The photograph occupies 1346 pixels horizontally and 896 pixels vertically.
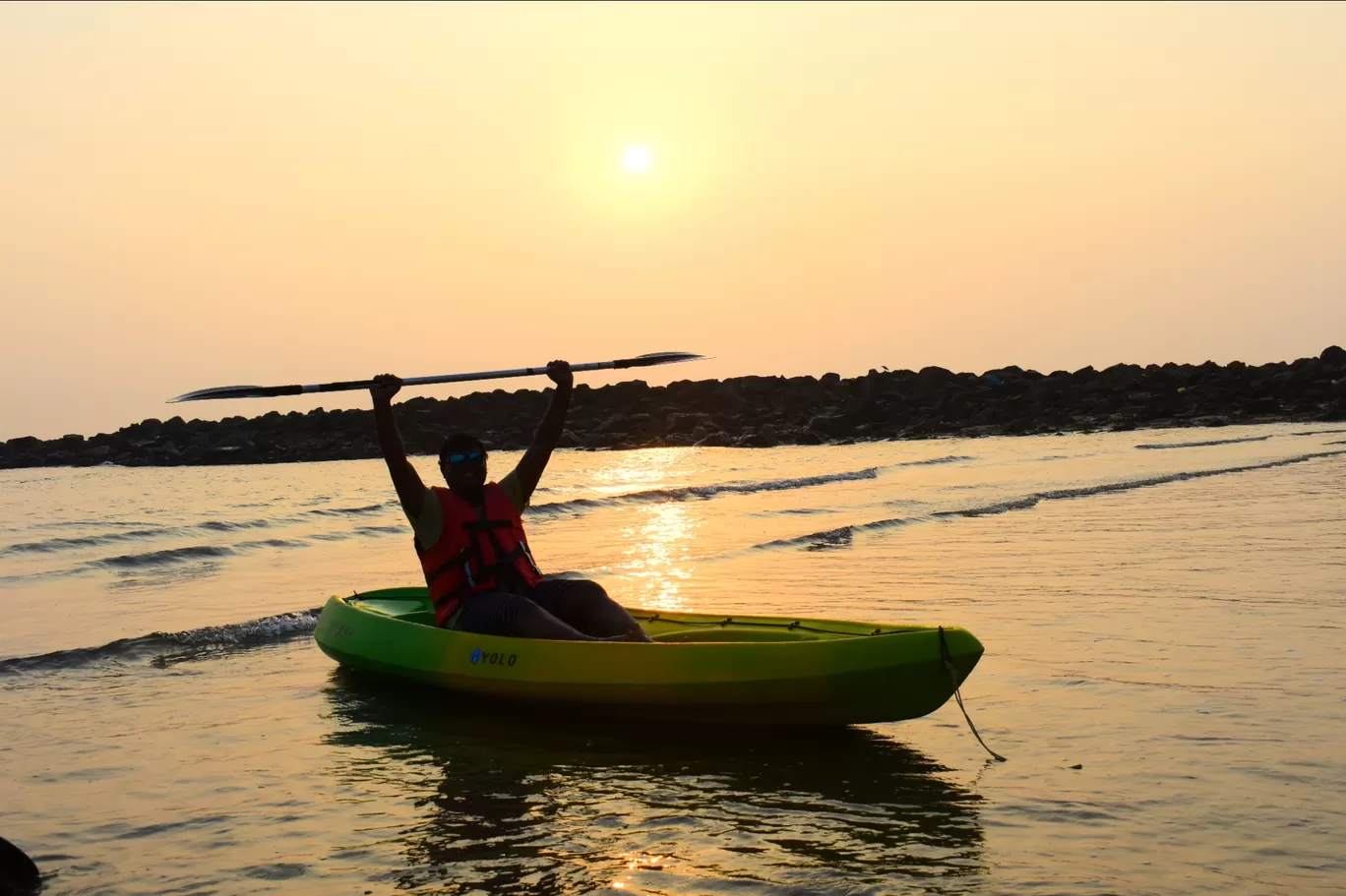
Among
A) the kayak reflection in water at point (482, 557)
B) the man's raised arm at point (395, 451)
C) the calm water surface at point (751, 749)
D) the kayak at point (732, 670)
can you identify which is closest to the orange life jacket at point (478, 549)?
the kayak reflection in water at point (482, 557)

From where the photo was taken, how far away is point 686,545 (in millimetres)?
17188

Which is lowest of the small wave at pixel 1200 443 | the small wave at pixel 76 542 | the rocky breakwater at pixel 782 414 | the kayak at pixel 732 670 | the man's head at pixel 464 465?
the kayak at pixel 732 670

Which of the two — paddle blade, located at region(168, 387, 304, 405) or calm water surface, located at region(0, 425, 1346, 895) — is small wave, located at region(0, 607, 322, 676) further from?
paddle blade, located at region(168, 387, 304, 405)

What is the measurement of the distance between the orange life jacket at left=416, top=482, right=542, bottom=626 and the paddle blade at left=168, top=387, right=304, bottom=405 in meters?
2.43

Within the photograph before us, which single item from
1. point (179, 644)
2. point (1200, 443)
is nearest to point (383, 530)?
point (179, 644)

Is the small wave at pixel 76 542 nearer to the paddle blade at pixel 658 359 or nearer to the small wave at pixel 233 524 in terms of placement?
the small wave at pixel 233 524

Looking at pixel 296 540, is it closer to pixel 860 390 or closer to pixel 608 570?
pixel 608 570

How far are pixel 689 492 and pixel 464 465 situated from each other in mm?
19638

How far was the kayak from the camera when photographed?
6277mm

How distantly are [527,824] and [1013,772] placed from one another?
216 cm

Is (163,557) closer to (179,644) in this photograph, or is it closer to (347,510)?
(347,510)

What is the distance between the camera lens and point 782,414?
53906mm

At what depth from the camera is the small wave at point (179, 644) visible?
9.71 metres

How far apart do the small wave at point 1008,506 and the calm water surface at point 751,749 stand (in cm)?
89
